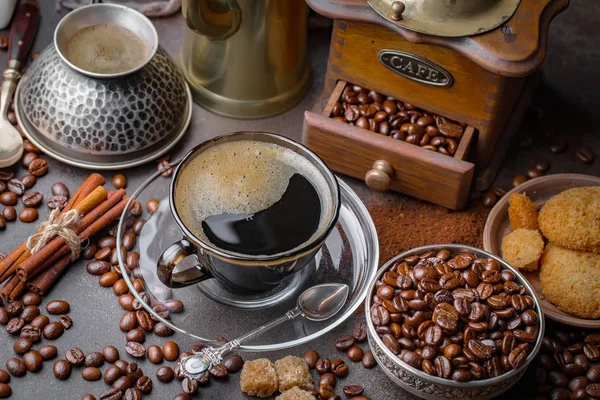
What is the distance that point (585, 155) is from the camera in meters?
1.99

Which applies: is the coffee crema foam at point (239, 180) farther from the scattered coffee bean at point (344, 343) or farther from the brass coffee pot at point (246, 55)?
the brass coffee pot at point (246, 55)

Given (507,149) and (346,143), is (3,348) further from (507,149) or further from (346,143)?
(507,149)

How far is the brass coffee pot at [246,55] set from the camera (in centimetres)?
185

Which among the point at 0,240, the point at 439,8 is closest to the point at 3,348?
the point at 0,240

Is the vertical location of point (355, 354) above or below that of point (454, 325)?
below

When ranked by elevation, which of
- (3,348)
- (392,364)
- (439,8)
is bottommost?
(3,348)

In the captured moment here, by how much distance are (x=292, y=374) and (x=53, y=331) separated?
1.53 feet

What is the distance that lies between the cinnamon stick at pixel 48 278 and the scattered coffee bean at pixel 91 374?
0.67 ft

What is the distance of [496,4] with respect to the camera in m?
1.68

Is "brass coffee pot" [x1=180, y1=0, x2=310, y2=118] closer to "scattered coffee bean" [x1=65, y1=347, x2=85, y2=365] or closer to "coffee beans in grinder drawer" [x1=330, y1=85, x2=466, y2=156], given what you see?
"coffee beans in grinder drawer" [x1=330, y1=85, x2=466, y2=156]

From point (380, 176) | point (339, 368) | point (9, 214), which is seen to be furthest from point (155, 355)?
point (380, 176)

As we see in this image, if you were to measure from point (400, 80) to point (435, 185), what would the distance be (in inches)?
9.5

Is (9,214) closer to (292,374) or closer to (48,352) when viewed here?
(48,352)

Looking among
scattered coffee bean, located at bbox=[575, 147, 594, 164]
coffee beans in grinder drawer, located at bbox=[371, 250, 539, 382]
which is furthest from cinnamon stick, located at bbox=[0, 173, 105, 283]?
scattered coffee bean, located at bbox=[575, 147, 594, 164]
